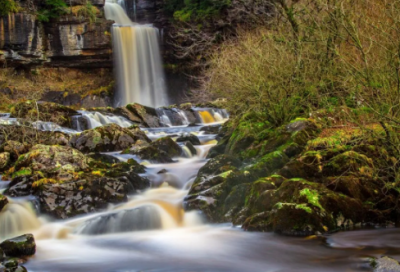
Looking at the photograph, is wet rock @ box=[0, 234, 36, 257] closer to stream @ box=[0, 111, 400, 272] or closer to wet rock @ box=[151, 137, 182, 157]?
stream @ box=[0, 111, 400, 272]

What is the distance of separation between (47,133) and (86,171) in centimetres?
496

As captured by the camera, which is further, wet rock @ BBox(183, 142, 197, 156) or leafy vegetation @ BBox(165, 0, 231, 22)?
leafy vegetation @ BBox(165, 0, 231, 22)

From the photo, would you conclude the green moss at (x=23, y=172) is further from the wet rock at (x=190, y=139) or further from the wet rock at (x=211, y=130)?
the wet rock at (x=211, y=130)

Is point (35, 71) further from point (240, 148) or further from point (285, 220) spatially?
point (285, 220)

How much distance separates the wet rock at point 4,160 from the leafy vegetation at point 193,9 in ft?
64.2

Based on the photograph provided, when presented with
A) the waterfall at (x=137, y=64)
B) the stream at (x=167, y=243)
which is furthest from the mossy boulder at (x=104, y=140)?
the waterfall at (x=137, y=64)

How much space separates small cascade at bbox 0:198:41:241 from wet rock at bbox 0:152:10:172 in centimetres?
286

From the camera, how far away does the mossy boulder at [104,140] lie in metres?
14.0

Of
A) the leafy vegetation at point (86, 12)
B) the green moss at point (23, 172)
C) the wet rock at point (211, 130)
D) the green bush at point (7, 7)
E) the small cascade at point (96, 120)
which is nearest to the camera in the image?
the green moss at point (23, 172)

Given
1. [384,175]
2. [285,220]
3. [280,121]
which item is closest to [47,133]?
[280,121]

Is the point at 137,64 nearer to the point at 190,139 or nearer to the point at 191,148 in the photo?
the point at 190,139

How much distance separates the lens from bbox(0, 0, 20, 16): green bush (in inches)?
1062

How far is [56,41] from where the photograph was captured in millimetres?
29500

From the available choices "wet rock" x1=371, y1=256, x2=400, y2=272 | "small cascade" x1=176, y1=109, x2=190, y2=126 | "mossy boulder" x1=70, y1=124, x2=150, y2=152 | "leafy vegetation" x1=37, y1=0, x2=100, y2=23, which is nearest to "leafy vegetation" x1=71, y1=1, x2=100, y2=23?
"leafy vegetation" x1=37, y1=0, x2=100, y2=23
